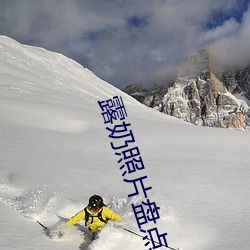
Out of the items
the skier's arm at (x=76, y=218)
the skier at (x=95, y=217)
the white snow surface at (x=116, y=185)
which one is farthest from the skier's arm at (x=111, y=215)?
the skier's arm at (x=76, y=218)

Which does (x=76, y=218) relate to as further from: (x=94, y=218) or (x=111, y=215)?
(x=111, y=215)

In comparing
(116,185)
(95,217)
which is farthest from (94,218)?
(116,185)

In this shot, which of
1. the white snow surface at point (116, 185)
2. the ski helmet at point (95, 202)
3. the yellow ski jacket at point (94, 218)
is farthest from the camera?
the yellow ski jacket at point (94, 218)

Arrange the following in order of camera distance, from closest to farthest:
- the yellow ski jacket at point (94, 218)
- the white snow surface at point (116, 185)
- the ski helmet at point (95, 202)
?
the white snow surface at point (116, 185) → the ski helmet at point (95, 202) → the yellow ski jacket at point (94, 218)

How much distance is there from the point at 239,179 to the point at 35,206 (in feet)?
17.6

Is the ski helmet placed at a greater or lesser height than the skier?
greater

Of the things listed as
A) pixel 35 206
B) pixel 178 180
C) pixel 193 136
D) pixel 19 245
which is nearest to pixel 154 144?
pixel 193 136

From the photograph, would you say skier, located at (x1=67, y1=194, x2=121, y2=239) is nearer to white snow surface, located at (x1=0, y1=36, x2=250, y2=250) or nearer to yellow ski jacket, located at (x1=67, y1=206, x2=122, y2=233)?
yellow ski jacket, located at (x1=67, y1=206, x2=122, y2=233)

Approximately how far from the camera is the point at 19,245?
15.9 feet

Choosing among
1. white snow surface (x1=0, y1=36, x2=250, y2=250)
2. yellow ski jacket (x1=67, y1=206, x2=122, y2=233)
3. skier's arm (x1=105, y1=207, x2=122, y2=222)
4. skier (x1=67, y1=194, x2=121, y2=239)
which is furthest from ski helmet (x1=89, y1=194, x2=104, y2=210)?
white snow surface (x1=0, y1=36, x2=250, y2=250)

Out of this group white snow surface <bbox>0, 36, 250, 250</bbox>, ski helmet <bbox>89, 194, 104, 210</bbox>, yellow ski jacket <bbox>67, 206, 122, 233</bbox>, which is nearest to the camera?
white snow surface <bbox>0, 36, 250, 250</bbox>

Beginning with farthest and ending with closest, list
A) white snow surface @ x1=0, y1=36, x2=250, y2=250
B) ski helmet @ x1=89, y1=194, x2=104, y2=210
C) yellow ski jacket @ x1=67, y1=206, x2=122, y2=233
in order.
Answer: yellow ski jacket @ x1=67, y1=206, x2=122, y2=233 < ski helmet @ x1=89, y1=194, x2=104, y2=210 < white snow surface @ x1=0, y1=36, x2=250, y2=250

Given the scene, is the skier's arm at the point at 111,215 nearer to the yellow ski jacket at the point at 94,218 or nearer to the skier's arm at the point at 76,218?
the yellow ski jacket at the point at 94,218

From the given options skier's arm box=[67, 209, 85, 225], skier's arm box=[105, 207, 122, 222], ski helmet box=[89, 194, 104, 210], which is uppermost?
ski helmet box=[89, 194, 104, 210]
